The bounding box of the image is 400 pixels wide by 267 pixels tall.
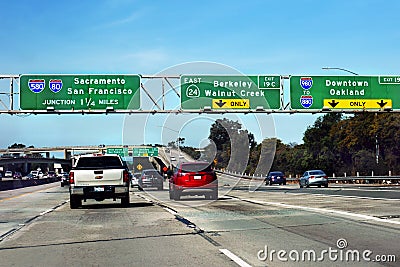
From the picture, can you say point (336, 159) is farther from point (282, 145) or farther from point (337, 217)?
point (337, 217)

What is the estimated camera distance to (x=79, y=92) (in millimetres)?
38500

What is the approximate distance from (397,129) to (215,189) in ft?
153

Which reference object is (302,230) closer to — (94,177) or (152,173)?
(94,177)

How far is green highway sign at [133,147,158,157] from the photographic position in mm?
72625

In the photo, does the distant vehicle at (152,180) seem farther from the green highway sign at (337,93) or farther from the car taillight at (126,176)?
the car taillight at (126,176)

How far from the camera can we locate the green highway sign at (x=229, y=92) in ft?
128

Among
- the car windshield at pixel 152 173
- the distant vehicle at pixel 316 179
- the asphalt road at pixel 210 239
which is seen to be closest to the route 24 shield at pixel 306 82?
the distant vehicle at pixel 316 179

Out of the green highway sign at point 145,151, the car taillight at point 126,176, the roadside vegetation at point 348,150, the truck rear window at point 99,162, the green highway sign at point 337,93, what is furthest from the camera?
the green highway sign at point 145,151

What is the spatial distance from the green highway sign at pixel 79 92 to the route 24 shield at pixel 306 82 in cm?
1119

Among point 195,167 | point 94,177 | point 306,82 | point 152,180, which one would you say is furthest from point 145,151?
point 94,177

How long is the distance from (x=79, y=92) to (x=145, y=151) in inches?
1390

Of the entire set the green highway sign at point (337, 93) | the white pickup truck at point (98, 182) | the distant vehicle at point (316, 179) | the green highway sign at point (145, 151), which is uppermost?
the green highway sign at point (337, 93)

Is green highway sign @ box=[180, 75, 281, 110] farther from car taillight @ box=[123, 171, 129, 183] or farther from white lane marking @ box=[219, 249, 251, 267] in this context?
white lane marking @ box=[219, 249, 251, 267]

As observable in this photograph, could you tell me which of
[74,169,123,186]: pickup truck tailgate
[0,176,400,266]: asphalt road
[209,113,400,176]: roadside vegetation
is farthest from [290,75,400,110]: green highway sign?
[0,176,400,266]: asphalt road
